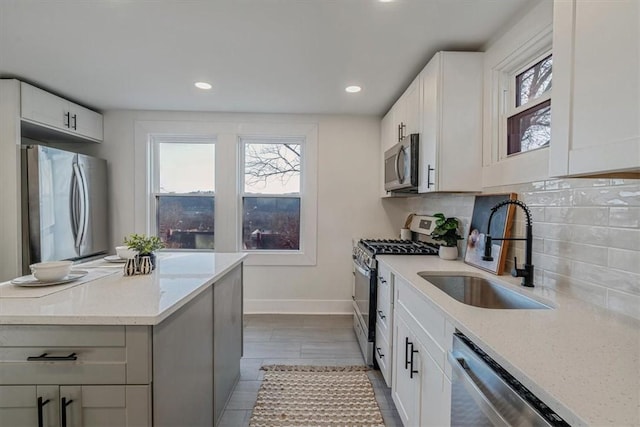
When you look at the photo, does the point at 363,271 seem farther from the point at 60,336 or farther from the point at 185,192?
the point at 185,192

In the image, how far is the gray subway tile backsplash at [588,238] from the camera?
3.73 ft

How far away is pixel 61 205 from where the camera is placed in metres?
2.92

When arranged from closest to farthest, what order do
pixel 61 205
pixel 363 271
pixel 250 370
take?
1. pixel 250 370
2. pixel 363 271
3. pixel 61 205

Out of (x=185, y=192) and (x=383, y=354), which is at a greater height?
(x=185, y=192)

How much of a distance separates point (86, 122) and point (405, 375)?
395cm

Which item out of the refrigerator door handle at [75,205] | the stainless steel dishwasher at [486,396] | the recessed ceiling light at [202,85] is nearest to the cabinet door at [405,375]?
the stainless steel dishwasher at [486,396]

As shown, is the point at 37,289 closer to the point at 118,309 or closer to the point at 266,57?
the point at 118,309

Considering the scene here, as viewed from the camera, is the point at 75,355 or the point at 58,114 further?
the point at 58,114

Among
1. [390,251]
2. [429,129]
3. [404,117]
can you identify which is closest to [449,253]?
[390,251]

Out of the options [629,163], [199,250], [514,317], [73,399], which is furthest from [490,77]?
[199,250]

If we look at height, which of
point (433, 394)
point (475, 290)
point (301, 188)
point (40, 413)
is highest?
point (301, 188)

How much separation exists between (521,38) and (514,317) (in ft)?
5.05

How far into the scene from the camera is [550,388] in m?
0.68

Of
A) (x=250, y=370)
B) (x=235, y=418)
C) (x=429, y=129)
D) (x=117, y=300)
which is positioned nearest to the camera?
(x=117, y=300)
